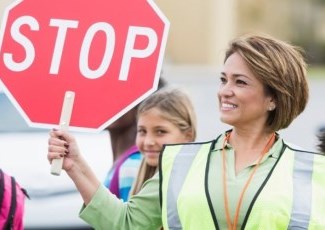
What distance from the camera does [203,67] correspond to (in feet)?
96.8

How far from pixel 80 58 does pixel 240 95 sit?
0.55m

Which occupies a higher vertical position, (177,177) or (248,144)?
(248,144)

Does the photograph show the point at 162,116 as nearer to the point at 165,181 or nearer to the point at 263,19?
the point at 165,181

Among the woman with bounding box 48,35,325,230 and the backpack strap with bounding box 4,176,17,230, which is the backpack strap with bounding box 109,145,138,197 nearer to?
the backpack strap with bounding box 4,176,17,230

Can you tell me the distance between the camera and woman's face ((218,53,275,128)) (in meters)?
4.02

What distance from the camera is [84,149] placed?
24.4ft

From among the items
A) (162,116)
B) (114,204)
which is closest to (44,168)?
(162,116)

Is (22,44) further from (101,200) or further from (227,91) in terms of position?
(227,91)

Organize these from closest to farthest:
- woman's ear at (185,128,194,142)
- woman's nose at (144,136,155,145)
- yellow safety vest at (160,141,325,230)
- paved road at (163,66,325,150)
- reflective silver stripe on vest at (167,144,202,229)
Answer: yellow safety vest at (160,141,325,230)
reflective silver stripe on vest at (167,144,202,229)
woman's nose at (144,136,155,145)
woman's ear at (185,128,194,142)
paved road at (163,66,325,150)

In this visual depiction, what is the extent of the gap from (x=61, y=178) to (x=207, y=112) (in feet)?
28.3

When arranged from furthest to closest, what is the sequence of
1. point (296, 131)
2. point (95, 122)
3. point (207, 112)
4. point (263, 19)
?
point (263, 19) < point (207, 112) < point (296, 131) < point (95, 122)

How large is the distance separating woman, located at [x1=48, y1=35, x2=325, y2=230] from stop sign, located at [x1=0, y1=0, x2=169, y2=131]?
0.16 meters

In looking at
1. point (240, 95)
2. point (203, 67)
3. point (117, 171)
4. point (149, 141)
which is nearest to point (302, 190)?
point (240, 95)

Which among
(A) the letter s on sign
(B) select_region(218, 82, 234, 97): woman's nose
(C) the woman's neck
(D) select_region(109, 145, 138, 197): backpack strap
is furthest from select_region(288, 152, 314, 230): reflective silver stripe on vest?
(D) select_region(109, 145, 138, 197): backpack strap
